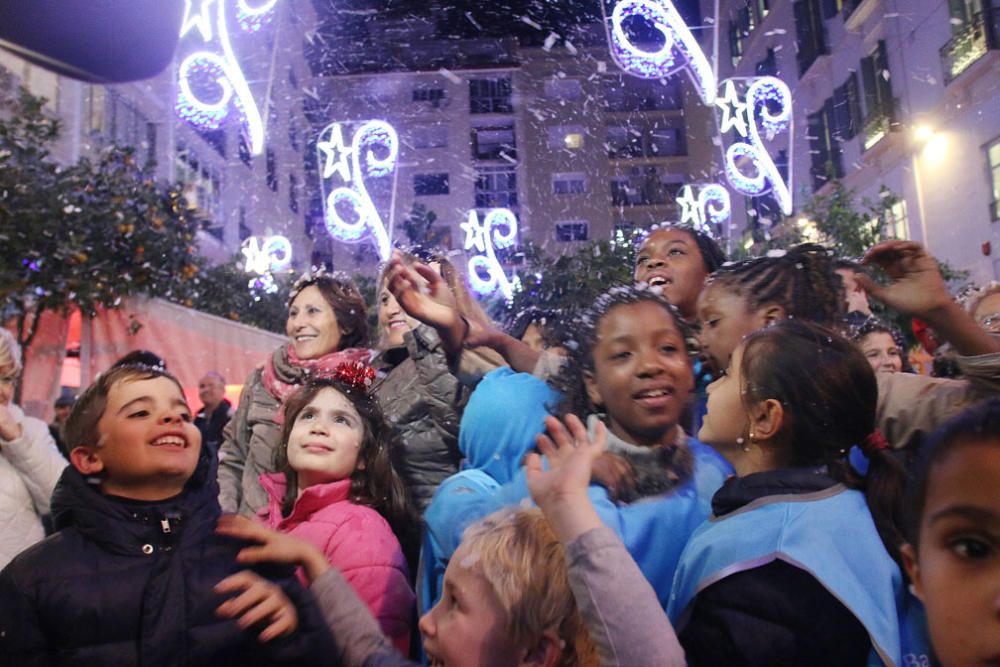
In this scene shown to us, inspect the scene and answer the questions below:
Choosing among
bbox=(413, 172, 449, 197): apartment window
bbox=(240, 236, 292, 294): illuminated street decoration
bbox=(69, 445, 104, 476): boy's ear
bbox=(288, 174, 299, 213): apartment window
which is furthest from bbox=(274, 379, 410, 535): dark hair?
bbox=(413, 172, 449, 197): apartment window

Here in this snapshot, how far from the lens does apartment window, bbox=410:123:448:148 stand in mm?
32094

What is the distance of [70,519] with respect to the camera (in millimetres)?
1848

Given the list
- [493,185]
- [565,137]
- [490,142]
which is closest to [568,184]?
[565,137]

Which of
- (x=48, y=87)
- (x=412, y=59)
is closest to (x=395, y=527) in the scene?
(x=48, y=87)

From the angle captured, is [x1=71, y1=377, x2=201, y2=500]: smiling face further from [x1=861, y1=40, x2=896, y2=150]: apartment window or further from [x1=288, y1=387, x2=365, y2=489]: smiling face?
[x1=861, y1=40, x2=896, y2=150]: apartment window

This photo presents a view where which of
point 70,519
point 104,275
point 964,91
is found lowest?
point 70,519

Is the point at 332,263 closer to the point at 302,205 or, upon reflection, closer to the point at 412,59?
the point at 302,205

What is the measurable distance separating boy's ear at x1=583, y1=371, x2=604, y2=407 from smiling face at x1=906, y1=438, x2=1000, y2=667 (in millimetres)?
721

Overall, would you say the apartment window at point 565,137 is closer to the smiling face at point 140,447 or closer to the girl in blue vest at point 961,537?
the smiling face at point 140,447

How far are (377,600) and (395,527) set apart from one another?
372 mm

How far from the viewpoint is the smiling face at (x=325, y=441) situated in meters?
2.34

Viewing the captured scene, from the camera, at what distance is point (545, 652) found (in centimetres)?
145

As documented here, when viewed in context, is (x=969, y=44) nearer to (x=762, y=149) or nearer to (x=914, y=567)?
(x=762, y=149)

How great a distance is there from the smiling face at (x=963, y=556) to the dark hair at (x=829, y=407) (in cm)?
Result: 44
